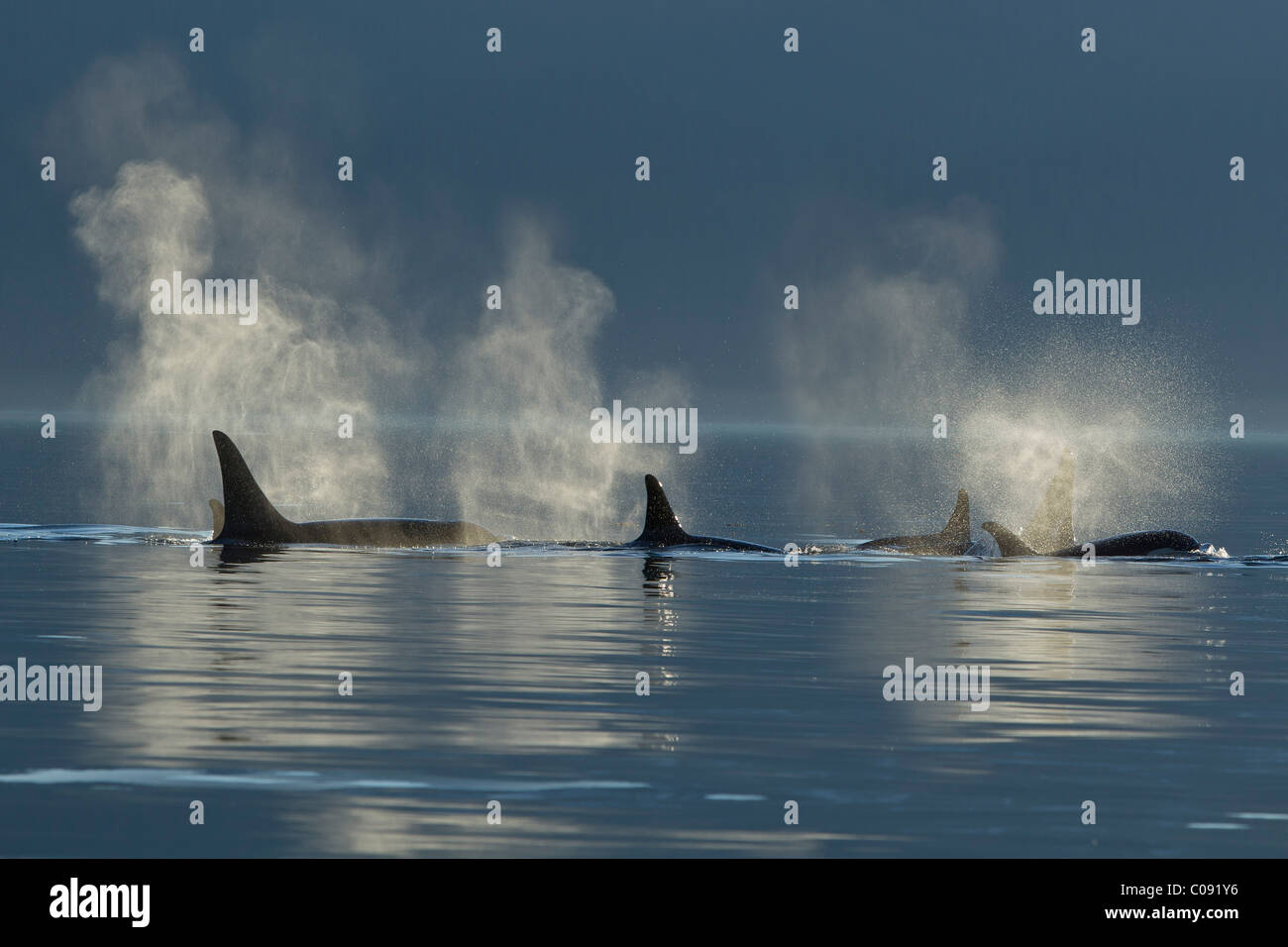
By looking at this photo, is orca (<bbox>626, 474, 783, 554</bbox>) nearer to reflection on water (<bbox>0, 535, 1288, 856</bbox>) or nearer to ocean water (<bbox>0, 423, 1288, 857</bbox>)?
ocean water (<bbox>0, 423, 1288, 857</bbox>)

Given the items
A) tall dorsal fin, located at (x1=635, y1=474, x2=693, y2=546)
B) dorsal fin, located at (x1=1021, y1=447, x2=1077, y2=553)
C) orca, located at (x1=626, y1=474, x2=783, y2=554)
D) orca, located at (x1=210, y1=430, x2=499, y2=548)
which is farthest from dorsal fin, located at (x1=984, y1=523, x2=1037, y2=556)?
orca, located at (x1=210, y1=430, x2=499, y2=548)

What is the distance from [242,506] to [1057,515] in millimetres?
21537

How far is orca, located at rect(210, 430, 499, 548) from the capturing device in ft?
161

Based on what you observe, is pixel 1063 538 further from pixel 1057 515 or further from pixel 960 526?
pixel 960 526

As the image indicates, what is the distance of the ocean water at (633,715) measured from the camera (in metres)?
15.9

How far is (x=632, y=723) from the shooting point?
21078mm

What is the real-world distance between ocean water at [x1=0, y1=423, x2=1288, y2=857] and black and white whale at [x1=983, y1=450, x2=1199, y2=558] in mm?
5613

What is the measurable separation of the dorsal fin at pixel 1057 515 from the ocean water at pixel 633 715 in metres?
9.35

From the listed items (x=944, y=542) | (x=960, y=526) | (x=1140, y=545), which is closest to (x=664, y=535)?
(x=944, y=542)

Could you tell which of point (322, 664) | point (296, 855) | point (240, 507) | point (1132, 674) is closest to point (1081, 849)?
point (296, 855)

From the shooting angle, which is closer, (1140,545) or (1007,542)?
(1140,545)

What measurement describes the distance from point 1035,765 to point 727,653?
9131 millimetres
